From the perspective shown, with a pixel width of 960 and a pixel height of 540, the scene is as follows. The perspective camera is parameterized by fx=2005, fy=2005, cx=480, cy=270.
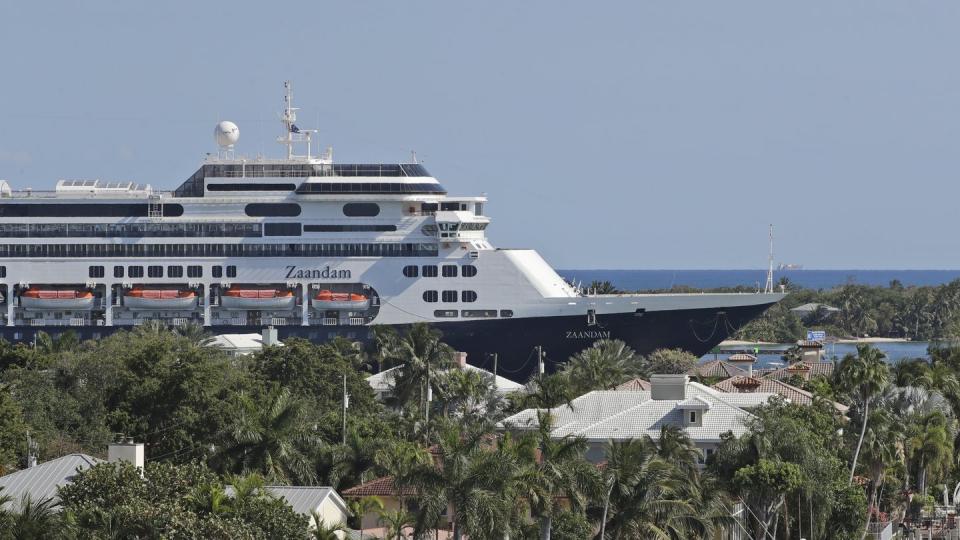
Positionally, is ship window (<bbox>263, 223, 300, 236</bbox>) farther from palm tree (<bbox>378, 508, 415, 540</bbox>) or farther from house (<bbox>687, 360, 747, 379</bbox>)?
palm tree (<bbox>378, 508, 415, 540</bbox>)

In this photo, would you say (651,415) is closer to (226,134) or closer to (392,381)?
(392,381)

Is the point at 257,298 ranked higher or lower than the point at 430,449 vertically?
higher

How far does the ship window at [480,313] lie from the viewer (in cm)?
9994

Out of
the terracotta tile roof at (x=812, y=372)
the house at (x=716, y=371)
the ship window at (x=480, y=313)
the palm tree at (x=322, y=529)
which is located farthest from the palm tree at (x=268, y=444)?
the ship window at (x=480, y=313)

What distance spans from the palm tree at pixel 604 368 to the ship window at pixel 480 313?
7.56 meters

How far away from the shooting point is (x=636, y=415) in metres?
58.6

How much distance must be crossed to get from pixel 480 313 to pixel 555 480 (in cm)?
5552

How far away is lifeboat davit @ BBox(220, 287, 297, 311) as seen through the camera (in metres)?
102

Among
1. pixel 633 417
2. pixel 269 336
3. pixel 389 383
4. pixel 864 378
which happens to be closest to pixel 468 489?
pixel 633 417

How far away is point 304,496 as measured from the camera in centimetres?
4516

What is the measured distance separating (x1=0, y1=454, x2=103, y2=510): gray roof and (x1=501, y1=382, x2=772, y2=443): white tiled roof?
15.6 meters

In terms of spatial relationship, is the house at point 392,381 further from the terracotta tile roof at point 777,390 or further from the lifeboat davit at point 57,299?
the lifeboat davit at point 57,299

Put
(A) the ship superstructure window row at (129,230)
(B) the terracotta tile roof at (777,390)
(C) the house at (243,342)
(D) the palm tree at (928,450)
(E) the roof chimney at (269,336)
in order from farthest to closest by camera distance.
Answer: (A) the ship superstructure window row at (129,230) → (E) the roof chimney at (269,336) → (C) the house at (243,342) → (B) the terracotta tile roof at (777,390) → (D) the palm tree at (928,450)

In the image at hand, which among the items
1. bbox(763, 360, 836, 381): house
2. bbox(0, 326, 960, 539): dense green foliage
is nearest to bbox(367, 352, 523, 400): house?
bbox(0, 326, 960, 539): dense green foliage
